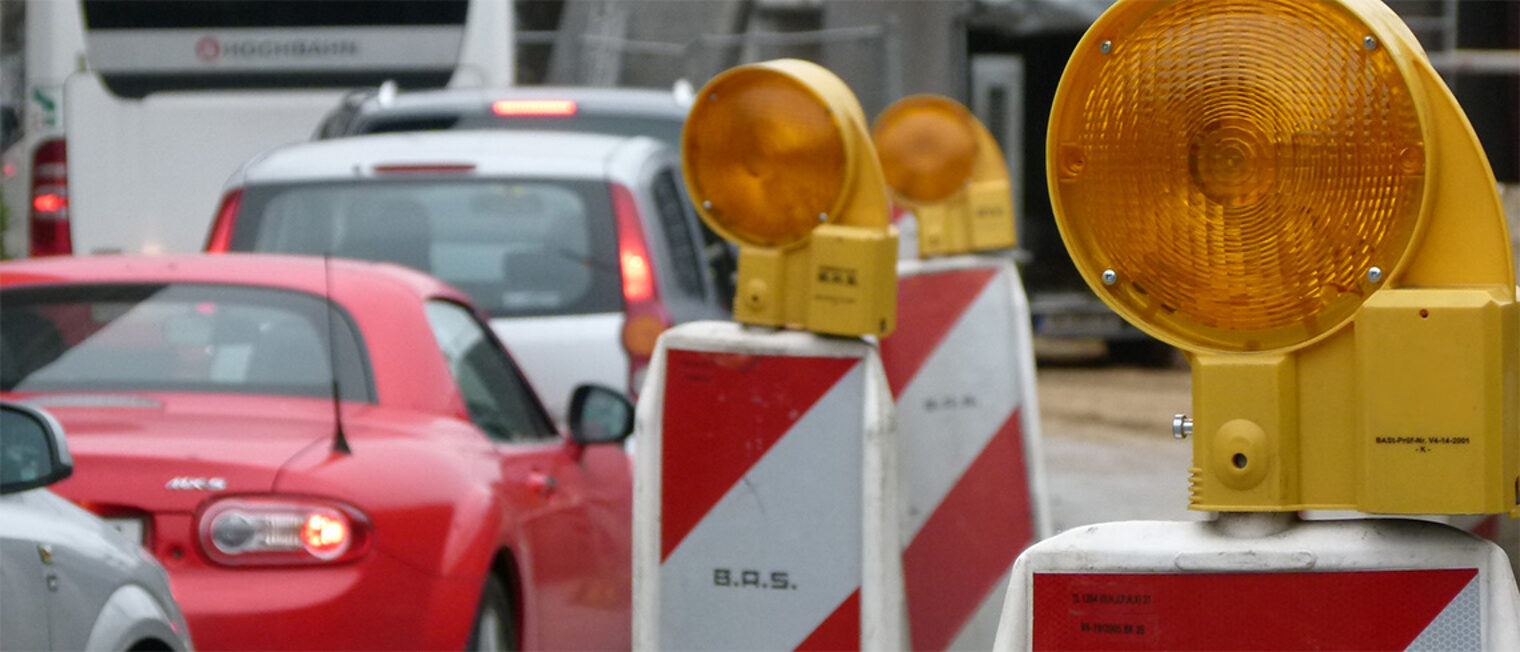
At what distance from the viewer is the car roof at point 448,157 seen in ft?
28.4

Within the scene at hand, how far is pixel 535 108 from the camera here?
1109 cm

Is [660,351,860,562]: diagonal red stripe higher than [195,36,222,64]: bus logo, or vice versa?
[660,351,860,562]: diagonal red stripe

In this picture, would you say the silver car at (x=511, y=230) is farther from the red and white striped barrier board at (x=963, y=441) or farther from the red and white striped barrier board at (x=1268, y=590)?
the red and white striped barrier board at (x=1268, y=590)

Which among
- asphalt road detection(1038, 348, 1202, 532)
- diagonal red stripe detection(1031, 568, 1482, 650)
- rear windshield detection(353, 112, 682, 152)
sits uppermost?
diagonal red stripe detection(1031, 568, 1482, 650)

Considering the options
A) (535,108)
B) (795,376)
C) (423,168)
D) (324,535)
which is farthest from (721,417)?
(535,108)

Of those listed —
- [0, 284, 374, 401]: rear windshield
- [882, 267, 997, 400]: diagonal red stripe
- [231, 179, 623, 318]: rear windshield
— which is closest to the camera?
[0, 284, 374, 401]: rear windshield

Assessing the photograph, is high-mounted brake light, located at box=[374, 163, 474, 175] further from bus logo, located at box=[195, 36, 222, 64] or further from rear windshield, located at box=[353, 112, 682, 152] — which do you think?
bus logo, located at box=[195, 36, 222, 64]

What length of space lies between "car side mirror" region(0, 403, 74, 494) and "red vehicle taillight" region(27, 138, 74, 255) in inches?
383

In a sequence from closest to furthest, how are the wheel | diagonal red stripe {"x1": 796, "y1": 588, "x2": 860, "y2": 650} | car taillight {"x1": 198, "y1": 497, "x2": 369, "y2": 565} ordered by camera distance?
1. diagonal red stripe {"x1": 796, "y1": 588, "x2": 860, "y2": 650}
2. car taillight {"x1": 198, "y1": 497, "x2": 369, "y2": 565}
3. the wheel

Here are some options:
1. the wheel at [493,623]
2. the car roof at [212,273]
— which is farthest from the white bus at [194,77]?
the wheel at [493,623]

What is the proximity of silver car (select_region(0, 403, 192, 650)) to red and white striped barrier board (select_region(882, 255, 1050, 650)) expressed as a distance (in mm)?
2368

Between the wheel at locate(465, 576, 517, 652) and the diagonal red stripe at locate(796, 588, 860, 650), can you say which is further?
the wheel at locate(465, 576, 517, 652)

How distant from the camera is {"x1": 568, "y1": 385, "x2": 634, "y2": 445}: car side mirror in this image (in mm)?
6910

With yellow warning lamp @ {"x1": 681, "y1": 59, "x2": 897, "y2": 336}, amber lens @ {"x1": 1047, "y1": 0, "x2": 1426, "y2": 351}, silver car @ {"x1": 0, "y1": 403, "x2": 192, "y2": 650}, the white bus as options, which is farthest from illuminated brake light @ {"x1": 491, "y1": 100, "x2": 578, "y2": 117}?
amber lens @ {"x1": 1047, "y1": 0, "x2": 1426, "y2": 351}
